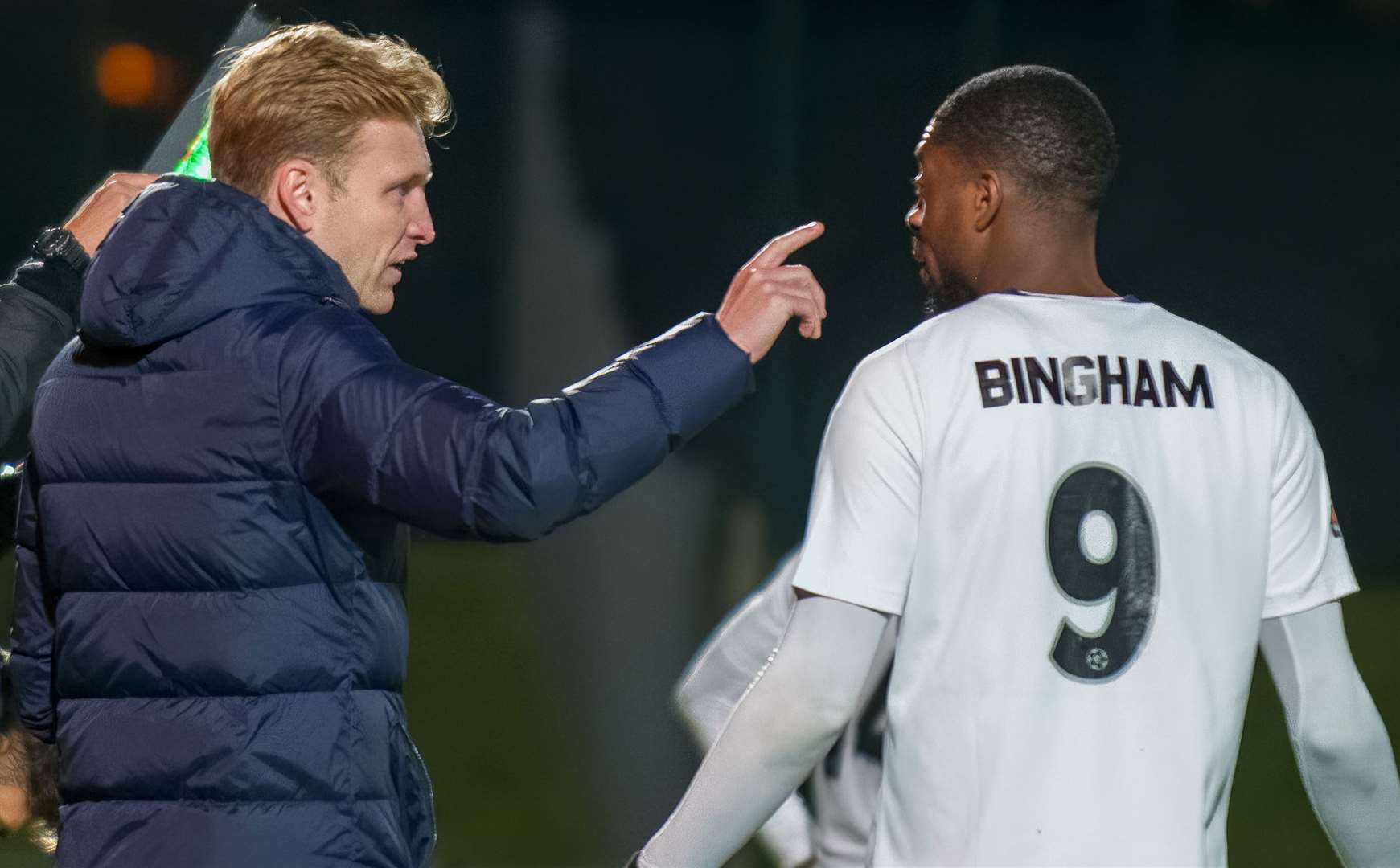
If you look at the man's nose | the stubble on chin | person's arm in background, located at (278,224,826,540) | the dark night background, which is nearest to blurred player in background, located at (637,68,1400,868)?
the stubble on chin

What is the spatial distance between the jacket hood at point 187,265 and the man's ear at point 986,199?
79 cm

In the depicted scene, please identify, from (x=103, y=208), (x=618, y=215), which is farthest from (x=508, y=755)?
(x=103, y=208)

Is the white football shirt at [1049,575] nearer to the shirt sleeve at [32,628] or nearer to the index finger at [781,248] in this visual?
the index finger at [781,248]

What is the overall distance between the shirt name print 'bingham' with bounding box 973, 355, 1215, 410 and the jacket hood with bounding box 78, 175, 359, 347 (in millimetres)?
780

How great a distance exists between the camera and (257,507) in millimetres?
1817

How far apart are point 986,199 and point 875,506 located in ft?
1.43

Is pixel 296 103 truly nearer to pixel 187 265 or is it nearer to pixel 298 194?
pixel 298 194

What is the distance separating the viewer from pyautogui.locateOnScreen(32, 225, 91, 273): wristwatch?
7.89 feet

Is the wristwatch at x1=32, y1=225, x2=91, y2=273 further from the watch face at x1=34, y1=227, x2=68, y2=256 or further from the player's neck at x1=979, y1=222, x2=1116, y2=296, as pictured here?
the player's neck at x1=979, y1=222, x2=1116, y2=296

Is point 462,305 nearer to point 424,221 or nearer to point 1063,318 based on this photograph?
point 424,221

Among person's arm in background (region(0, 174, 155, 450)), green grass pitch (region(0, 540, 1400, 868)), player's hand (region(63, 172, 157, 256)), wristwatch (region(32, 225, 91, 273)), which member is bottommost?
green grass pitch (region(0, 540, 1400, 868))

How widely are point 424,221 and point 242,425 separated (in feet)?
1.44

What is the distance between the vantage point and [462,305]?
5.84 metres

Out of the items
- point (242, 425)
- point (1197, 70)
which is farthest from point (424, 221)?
point (1197, 70)
